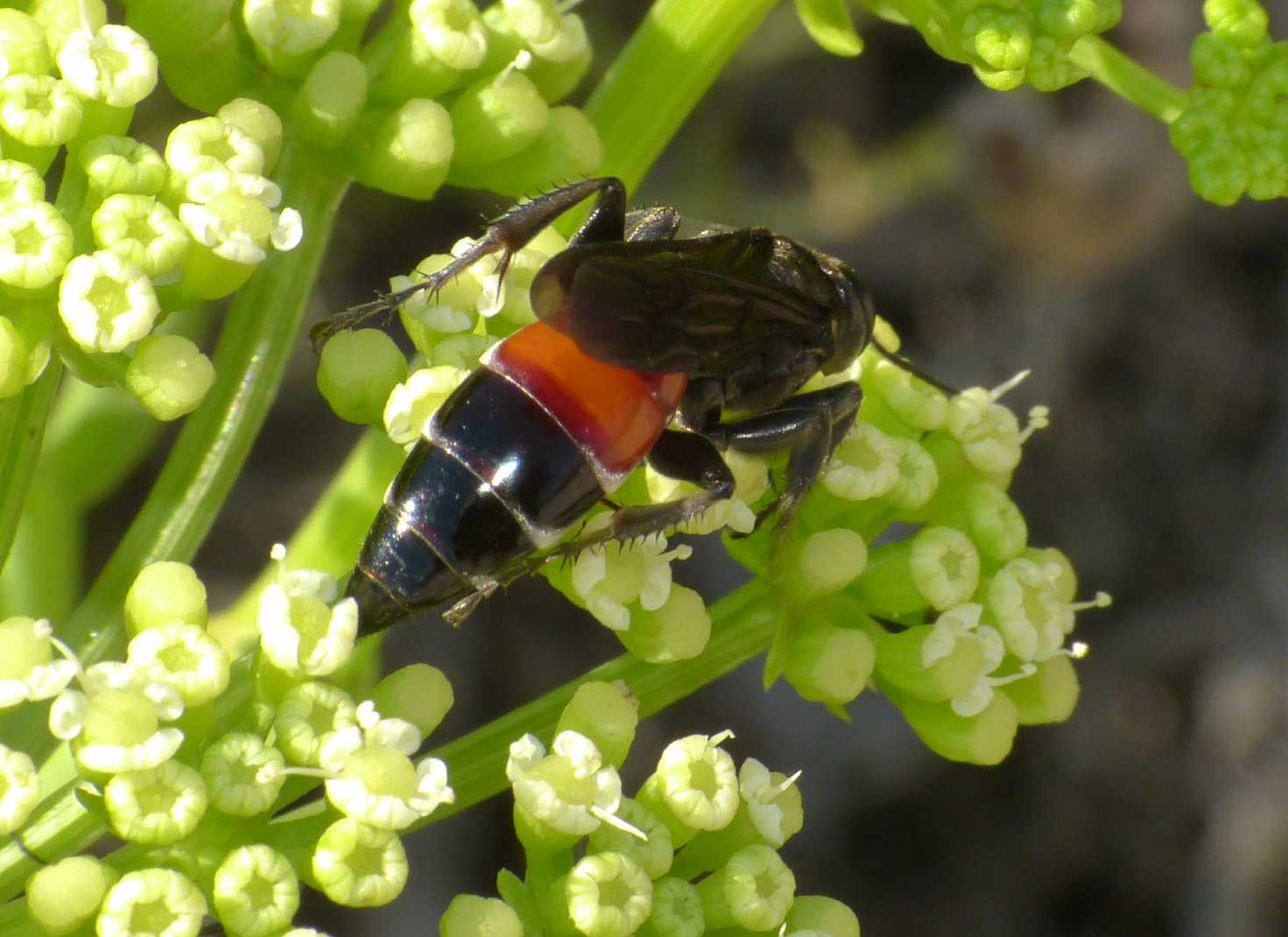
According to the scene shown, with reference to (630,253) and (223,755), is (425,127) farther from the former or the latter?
(223,755)

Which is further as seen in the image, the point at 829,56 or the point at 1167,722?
the point at 829,56

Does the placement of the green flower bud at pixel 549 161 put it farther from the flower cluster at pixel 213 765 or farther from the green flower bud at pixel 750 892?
the green flower bud at pixel 750 892

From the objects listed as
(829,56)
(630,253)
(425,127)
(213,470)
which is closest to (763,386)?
(630,253)

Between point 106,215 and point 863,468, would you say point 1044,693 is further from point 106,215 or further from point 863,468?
point 106,215

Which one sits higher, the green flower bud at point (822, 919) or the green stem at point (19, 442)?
the green flower bud at point (822, 919)

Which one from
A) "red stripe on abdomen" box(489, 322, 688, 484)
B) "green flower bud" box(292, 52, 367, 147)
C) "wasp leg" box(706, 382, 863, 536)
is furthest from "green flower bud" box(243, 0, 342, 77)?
"wasp leg" box(706, 382, 863, 536)

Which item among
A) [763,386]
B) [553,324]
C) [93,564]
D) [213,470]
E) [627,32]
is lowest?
[93,564]

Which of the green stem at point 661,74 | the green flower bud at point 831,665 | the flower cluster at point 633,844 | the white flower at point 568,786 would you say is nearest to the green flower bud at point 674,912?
the flower cluster at point 633,844
